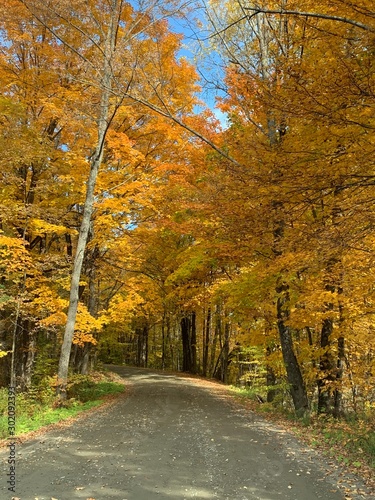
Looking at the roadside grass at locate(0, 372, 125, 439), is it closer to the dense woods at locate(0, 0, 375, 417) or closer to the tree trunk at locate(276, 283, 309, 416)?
the dense woods at locate(0, 0, 375, 417)

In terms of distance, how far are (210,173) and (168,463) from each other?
23.1ft

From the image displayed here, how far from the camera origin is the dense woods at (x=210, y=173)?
17.4 feet

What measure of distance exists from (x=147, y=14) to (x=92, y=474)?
484 inches

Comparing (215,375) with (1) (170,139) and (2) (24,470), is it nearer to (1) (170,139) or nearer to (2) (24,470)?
(1) (170,139)

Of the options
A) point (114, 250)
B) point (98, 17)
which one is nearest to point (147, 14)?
point (98, 17)

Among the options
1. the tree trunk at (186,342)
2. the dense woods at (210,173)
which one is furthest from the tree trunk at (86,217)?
the tree trunk at (186,342)

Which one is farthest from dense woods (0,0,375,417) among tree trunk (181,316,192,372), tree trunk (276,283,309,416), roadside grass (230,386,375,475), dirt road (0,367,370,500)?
tree trunk (181,316,192,372)

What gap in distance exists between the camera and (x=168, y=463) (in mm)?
5648

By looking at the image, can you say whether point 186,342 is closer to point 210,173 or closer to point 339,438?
point 210,173

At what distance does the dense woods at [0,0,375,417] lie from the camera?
5.30m

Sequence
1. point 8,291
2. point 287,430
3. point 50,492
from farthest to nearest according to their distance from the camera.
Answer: point 8,291
point 287,430
point 50,492

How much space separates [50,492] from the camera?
454 centimetres

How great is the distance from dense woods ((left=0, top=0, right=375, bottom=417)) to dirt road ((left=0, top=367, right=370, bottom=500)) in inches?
117

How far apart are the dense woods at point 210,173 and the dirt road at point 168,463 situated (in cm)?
297
